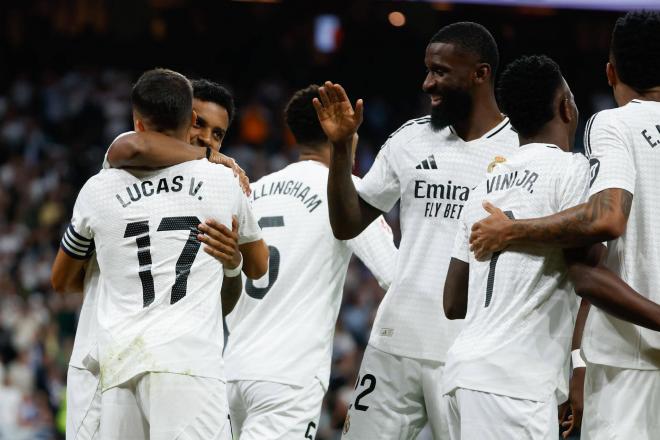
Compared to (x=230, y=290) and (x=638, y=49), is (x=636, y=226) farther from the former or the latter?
(x=230, y=290)

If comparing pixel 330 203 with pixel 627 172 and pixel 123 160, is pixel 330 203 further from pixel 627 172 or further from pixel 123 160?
pixel 627 172

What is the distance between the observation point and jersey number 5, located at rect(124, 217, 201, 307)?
14.7 ft

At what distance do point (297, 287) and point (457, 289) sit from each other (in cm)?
138

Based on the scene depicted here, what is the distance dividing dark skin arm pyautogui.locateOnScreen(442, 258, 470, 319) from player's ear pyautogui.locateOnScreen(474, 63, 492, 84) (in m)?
1.16

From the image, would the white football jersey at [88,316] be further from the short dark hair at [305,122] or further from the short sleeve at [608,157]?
the short sleeve at [608,157]

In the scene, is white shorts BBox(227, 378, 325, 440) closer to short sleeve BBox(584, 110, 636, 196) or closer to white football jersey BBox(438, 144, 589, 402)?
white football jersey BBox(438, 144, 589, 402)

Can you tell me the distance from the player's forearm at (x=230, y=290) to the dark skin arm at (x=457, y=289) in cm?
109

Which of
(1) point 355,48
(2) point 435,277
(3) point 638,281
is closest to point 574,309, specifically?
(3) point 638,281

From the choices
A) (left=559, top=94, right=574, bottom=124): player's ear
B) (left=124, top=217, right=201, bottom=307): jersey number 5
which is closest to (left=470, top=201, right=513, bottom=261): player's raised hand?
(left=559, top=94, right=574, bottom=124): player's ear

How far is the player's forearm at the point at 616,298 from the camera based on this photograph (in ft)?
13.0

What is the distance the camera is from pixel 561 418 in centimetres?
452

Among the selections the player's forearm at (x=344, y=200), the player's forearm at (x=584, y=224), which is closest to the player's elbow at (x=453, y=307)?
the player's forearm at (x=584, y=224)

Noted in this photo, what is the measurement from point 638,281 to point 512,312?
54 centimetres

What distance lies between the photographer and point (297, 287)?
5660mm
